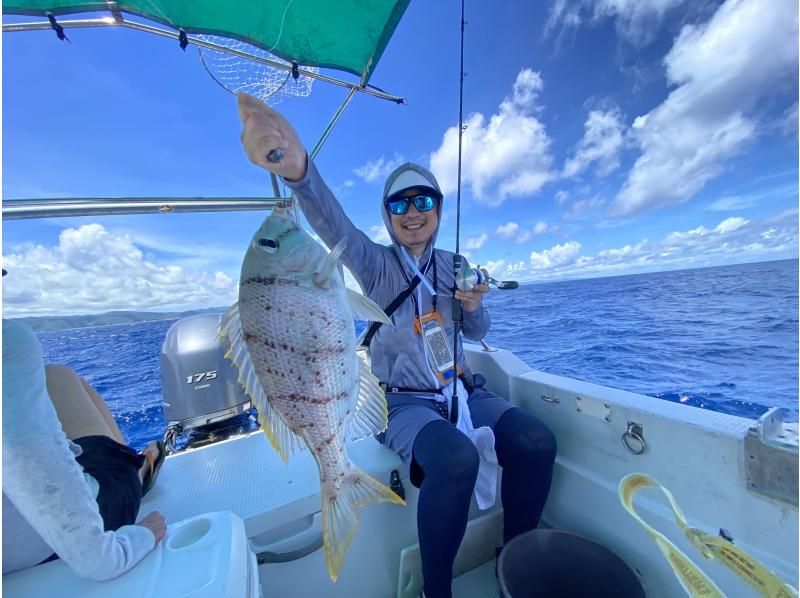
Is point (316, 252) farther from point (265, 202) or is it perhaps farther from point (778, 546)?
point (778, 546)

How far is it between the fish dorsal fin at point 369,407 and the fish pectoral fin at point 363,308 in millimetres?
181

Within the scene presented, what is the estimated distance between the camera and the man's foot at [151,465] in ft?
5.50

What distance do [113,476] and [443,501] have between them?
130cm

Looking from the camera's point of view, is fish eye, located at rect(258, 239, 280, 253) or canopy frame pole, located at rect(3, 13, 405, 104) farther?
canopy frame pole, located at rect(3, 13, 405, 104)

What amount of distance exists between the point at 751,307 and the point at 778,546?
12.2 metres

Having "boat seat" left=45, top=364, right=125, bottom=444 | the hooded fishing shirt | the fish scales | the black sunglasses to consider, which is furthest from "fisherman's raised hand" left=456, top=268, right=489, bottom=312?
"boat seat" left=45, top=364, right=125, bottom=444

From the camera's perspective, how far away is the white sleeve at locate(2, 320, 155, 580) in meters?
0.82

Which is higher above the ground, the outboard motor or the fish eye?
the fish eye

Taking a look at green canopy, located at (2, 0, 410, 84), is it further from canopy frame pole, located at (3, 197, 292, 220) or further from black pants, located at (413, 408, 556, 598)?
black pants, located at (413, 408, 556, 598)

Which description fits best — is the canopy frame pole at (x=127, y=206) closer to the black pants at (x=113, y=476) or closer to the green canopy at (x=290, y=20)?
the black pants at (x=113, y=476)

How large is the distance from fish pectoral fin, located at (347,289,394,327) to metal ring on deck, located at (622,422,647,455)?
1.31 metres

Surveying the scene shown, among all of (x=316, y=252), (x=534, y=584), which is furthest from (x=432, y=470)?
(x=316, y=252)

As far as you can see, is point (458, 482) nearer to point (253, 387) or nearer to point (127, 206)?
point (253, 387)

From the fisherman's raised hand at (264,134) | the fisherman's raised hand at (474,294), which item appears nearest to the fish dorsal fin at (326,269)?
the fisherman's raised hand at (264,134)
